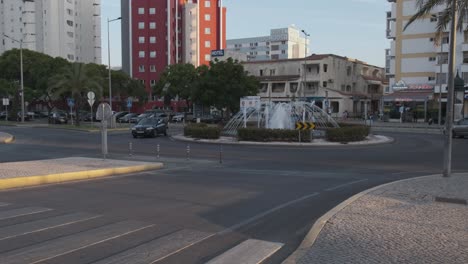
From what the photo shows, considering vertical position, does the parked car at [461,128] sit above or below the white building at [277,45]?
below

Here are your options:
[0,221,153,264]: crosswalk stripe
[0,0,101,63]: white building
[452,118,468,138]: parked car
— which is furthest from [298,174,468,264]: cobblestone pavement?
[0,0,101,63]: white building

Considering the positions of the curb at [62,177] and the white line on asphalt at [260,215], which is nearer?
the white line on asphalt at [260,215]

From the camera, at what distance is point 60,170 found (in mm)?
15203

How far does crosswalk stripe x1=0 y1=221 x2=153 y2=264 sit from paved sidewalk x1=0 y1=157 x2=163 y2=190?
621 centimetres

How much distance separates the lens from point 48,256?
6281 millimetres

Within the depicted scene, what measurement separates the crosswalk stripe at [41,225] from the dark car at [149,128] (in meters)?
27.7

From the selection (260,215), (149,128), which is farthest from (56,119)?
(260,215)

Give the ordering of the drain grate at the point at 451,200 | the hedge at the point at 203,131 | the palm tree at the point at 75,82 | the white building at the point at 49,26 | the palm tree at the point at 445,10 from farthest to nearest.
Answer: the white building at the point at 49,26 < the palm tree at the point at 75,82 < the hedge at the point at 203,131 < the palm tree at the point at 445,10 < the drain grate at the point at 451,200

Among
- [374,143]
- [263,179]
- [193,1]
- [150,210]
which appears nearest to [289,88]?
[193,1]

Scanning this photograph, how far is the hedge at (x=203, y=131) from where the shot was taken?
3238 cm

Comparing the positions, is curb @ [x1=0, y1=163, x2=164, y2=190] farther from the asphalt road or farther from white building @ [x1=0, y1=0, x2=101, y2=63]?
white building @ [x1=0, y1=0, x2=101, y2=63]

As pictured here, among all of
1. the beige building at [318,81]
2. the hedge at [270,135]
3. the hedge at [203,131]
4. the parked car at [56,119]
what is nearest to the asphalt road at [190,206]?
the hedge at [270,135]

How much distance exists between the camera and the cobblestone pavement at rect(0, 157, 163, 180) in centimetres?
1436

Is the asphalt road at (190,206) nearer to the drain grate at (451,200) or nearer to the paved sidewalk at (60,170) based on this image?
the paved sidewalk at (60,170)
